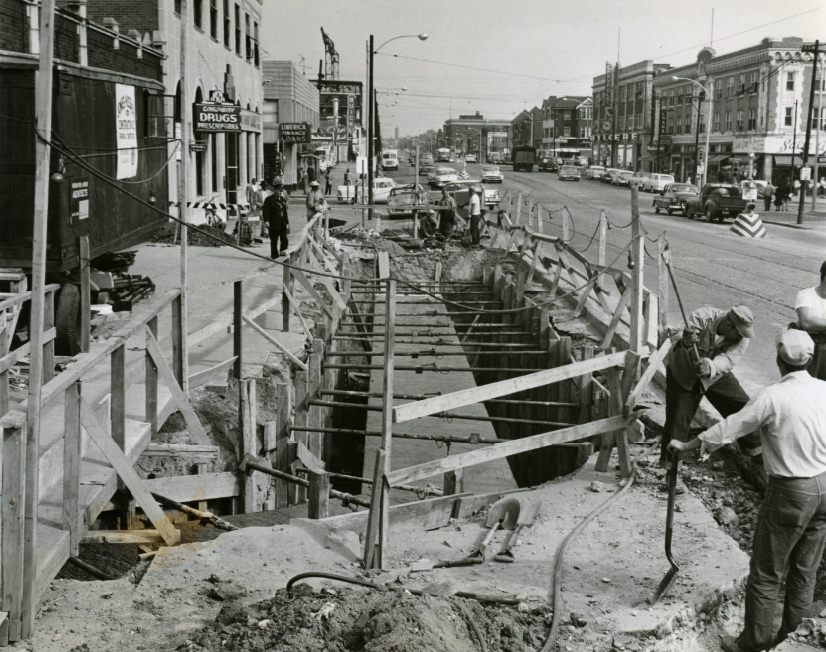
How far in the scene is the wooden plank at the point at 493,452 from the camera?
7.55 meters

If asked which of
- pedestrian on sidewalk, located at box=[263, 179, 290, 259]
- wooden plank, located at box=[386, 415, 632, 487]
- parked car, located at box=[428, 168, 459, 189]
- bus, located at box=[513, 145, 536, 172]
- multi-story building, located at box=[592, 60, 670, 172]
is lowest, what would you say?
wooden plank, located at box=[386, 415, 632, 487]

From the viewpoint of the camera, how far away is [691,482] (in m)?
9.31

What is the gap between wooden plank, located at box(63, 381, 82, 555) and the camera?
6395 millimetres

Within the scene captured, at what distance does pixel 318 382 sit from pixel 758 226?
59.4 feet

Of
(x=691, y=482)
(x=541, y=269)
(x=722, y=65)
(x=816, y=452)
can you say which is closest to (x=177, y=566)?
(x=816, y=452)

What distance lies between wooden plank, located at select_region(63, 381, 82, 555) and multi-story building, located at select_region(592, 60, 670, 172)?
98380 millimetres

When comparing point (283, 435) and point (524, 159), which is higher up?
point (524, 159)

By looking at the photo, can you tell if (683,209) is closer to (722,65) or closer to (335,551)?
(722,65)

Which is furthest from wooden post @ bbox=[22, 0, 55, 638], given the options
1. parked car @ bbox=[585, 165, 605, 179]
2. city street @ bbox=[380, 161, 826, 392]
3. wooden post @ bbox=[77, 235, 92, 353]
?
parked car @ bbox=[585, 165, 605, 179]

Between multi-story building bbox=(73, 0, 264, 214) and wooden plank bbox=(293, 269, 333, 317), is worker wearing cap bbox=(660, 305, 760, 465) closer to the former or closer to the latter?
wooden plank bbox=(293, 269, 333, 317)

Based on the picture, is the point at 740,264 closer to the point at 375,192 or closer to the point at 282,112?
the point at 375,192

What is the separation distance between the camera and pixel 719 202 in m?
43.6

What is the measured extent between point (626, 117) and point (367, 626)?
A: 114 m

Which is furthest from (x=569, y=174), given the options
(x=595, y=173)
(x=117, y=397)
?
(x=117, y=397)
